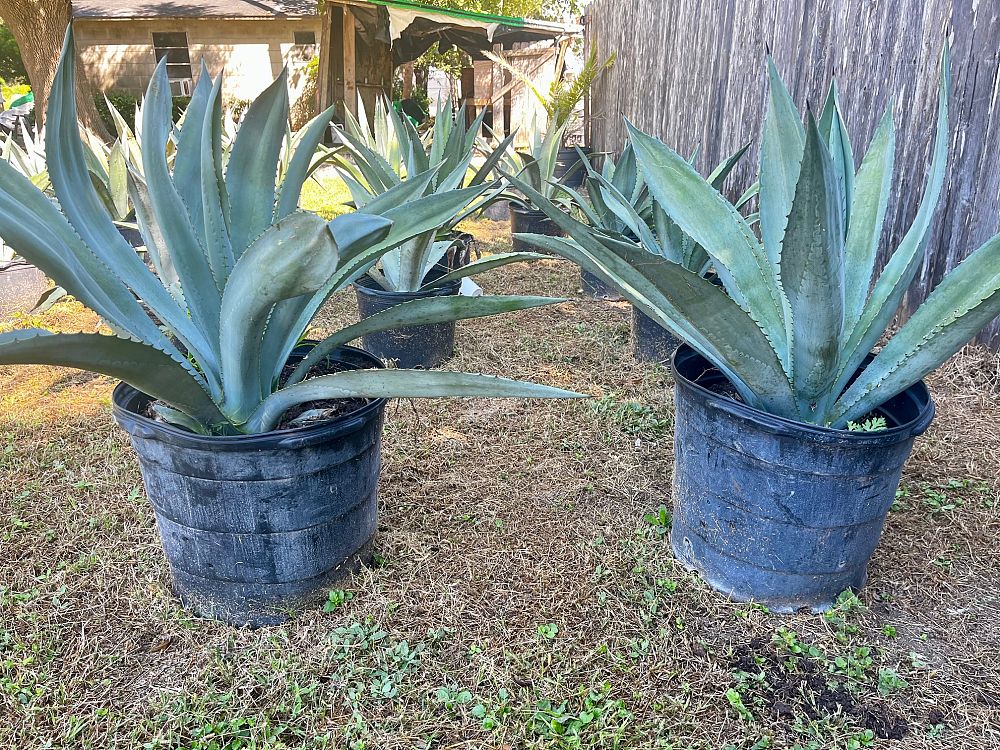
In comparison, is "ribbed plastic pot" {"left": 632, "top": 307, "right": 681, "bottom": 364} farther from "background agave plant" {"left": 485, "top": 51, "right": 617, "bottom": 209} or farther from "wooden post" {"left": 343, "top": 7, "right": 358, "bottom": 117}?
"wooden post" {"left": 343, "top": 7, "right": 358, "bottom": 117}

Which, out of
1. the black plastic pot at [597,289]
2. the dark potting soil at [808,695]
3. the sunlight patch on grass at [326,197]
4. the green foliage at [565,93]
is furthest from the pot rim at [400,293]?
the green foliage at [565,93]

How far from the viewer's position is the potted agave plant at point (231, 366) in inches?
47.3

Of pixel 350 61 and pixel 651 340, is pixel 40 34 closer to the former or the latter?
pixel 350 61

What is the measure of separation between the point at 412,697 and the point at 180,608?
0.59 metres

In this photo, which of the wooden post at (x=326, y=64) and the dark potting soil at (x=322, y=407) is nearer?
the dark potting soil at (x=322, y=407)

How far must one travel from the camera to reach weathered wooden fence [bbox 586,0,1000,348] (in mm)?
2350

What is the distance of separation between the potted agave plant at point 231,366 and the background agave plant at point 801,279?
0.33 meters

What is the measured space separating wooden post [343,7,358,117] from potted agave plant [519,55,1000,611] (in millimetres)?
8882

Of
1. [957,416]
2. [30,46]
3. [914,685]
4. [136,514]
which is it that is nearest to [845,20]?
[957,416]

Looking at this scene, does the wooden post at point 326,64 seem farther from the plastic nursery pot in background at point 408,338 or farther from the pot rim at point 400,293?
the plastic nursery pot in background at point 408,338

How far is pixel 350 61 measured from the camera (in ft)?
31.6

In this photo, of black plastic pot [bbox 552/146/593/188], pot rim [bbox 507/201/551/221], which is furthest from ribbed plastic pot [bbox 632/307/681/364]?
black plastic pot [bbox 552/146/593/188]

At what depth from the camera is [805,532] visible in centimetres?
139

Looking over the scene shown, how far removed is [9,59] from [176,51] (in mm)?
9738
